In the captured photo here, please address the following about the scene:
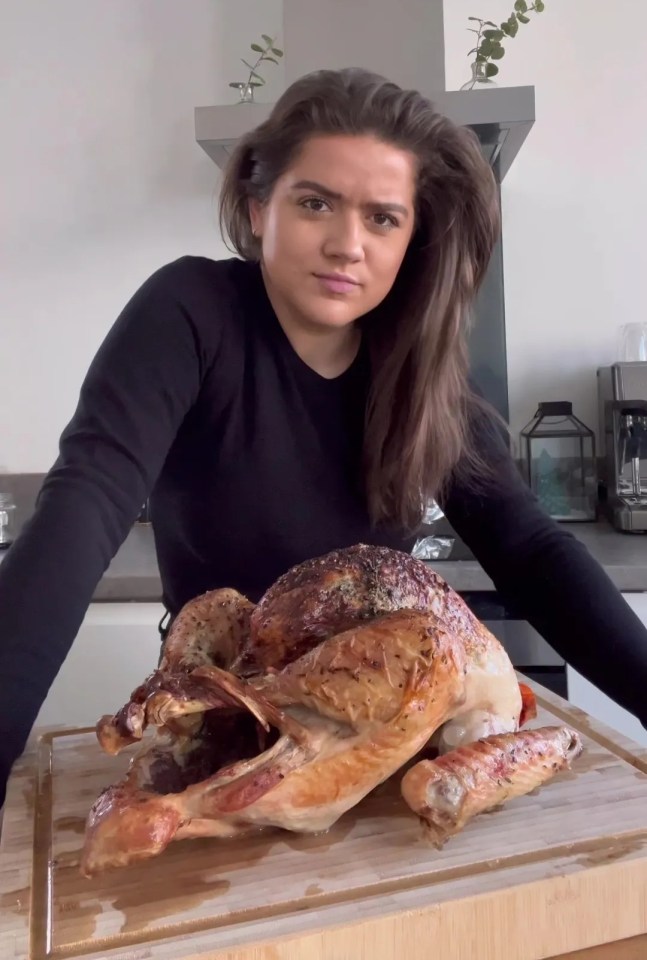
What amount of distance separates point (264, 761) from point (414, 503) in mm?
553

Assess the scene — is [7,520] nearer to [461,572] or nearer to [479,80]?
[461,572]

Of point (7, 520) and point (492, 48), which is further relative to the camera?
point (7, 520)

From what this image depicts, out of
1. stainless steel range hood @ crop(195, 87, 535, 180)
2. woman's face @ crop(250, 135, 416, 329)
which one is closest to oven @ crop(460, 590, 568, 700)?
woman's face @ crop(250, 135, 416, 329)

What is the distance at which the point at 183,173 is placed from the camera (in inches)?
79.4

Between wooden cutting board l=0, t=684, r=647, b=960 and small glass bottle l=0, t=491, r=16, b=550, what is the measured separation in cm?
133

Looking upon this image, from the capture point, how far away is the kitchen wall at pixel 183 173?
196 cm

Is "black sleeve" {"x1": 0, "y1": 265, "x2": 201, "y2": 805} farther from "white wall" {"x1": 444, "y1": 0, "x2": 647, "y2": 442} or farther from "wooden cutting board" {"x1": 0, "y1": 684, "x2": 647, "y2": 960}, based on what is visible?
"white wall" {"x1": 444, "y1": 0, "x2": 647, "y2": 442}

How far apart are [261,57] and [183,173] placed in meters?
0.32

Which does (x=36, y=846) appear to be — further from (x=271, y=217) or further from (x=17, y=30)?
(x=17, y=30)

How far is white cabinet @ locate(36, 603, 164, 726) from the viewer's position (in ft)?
5.12

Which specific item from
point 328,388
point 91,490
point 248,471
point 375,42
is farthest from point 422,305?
point 375,42

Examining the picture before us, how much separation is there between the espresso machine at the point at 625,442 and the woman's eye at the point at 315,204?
3.48 feet

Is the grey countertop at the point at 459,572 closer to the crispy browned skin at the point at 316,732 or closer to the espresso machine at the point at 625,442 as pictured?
the espresso machine at the point at 625,442

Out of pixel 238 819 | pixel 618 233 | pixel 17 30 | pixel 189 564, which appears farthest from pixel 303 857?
pixel 17 30
